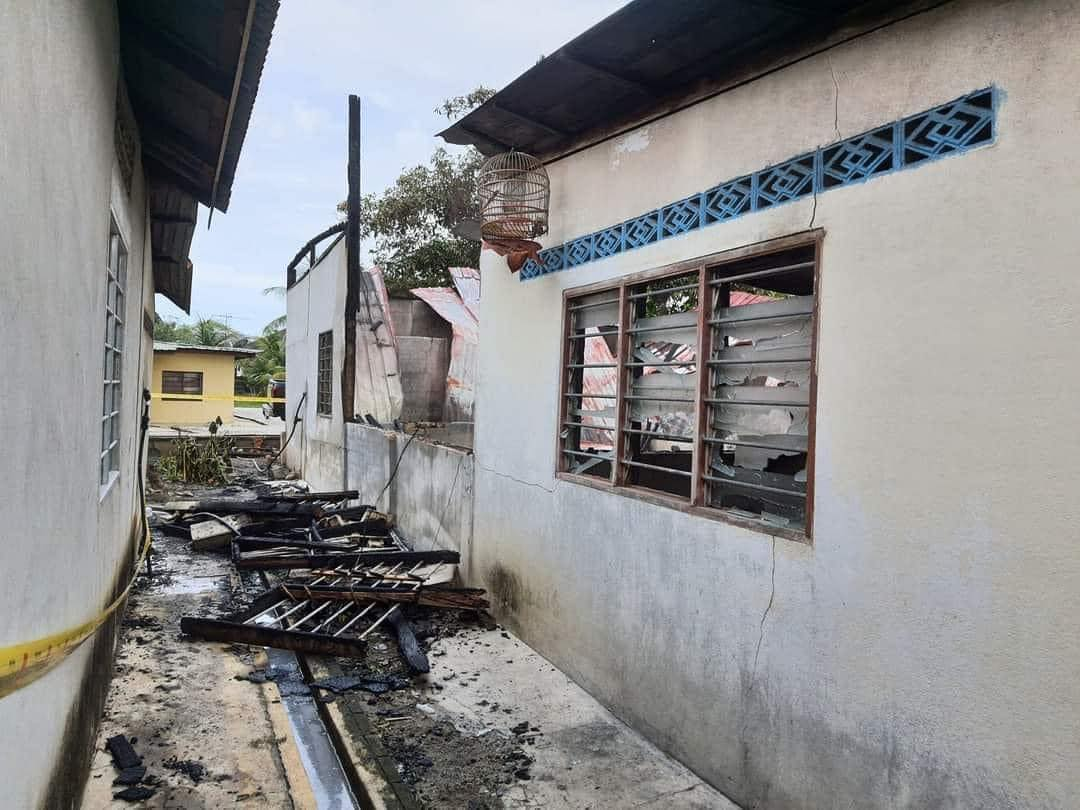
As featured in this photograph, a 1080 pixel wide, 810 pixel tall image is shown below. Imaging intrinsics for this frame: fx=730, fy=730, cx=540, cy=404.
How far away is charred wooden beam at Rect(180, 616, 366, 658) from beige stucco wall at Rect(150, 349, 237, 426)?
62.4 ft

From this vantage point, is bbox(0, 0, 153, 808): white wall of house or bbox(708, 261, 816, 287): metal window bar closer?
bbox(0, 0, 153, 808): white wall of house

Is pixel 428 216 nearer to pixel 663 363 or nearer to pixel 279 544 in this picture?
pixel 279 544

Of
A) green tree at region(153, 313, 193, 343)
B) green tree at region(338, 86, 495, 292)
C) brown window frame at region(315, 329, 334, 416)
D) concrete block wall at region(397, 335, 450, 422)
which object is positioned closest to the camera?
brown window frame at region(315, 329, 334, 416)

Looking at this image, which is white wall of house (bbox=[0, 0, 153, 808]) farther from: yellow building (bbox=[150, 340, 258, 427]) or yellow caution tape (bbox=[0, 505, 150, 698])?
yellow building (bbox=[150, 340, 258, 427])

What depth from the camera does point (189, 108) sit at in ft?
15.1

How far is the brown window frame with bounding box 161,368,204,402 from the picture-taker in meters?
23.2

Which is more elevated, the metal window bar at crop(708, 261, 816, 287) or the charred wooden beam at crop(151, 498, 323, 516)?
the metal window bar at crop(708, 261, 816, 287)

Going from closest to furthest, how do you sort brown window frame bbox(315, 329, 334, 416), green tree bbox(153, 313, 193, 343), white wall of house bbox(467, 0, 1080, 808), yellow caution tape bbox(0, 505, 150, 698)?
yellow caution tape bbox(0, 505, 150, 698)
white wall of house bbox(467, 0, 1080, 808)
brown window frame bbox(315, 329, 334, 416)
green tree bbox(153, 313, 193, 343)

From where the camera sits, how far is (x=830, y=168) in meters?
3.20

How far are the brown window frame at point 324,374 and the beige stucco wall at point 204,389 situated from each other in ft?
36.5

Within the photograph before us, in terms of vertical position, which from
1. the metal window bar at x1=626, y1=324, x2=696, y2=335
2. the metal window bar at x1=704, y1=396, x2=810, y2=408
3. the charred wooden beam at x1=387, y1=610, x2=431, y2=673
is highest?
the metal window bar at x1=626, y1=324, x2=696, y2=335

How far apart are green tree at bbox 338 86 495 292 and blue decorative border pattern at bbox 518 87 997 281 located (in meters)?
12.8

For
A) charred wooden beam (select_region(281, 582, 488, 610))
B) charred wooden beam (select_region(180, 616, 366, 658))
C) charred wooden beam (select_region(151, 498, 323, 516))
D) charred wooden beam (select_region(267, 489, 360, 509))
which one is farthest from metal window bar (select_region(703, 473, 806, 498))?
charred wooden beam (select_region(267, 489, 360, 509))

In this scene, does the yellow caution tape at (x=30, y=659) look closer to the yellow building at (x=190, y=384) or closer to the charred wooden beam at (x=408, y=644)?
the charred wooden beam at (x=408, y=644)
